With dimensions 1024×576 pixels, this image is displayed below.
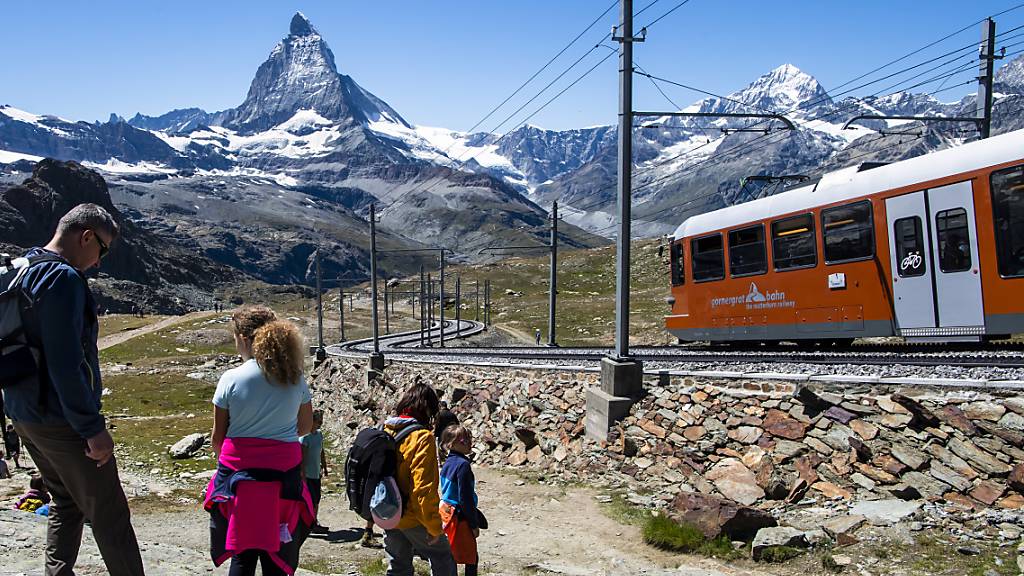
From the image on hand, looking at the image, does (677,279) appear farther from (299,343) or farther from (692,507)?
(299,343)

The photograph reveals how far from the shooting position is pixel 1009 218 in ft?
48.7

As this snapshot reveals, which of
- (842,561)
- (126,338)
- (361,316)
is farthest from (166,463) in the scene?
(361,316)

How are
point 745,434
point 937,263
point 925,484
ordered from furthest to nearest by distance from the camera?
point 937,263 → point 745,434 → point 925,484

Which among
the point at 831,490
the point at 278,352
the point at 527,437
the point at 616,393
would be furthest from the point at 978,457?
the point at 278,352

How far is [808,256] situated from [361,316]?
326 feet

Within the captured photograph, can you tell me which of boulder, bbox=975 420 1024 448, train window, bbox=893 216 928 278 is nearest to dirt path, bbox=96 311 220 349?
train window, bbox=893 216 928 278

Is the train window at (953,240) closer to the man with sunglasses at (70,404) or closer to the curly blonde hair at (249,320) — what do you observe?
the curly blonde hair at (249,320)

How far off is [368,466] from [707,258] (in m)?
18.2

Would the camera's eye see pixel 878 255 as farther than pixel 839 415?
Yes

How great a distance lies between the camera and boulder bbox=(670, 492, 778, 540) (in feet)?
33.2

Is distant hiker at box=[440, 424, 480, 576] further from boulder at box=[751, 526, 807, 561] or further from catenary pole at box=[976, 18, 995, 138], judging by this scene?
catenary pole at box=[976, 18, 995, 138]

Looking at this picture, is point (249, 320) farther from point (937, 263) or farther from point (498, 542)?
point (937, 263)

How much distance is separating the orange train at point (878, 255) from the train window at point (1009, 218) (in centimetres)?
2

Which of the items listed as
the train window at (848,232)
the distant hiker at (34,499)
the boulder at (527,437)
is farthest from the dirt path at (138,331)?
the train window at (848,232)
